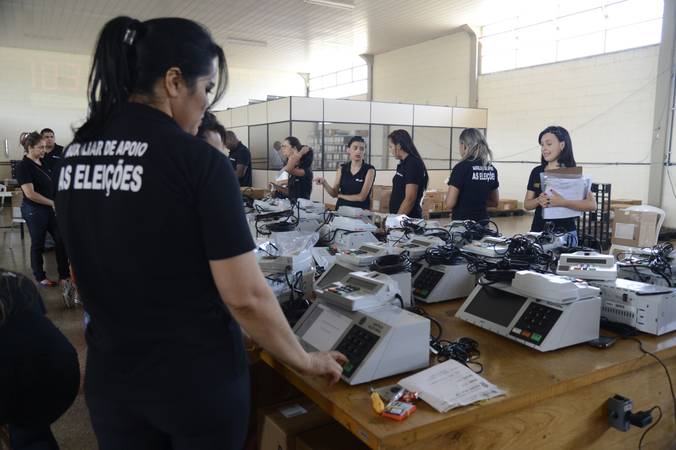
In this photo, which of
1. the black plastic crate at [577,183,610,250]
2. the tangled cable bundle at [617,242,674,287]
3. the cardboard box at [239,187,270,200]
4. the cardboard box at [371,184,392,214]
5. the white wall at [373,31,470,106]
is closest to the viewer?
the tangled cable bundle at [617,242,674,287]

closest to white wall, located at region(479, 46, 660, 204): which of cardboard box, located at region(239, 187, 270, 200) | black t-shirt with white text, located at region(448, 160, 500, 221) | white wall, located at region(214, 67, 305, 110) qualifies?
black t-shirt with white text, located at region(448, 160, 500, 221)

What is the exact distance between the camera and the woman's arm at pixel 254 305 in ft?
2.73

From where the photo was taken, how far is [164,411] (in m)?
0.87

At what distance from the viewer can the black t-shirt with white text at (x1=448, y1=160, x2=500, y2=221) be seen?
308cm

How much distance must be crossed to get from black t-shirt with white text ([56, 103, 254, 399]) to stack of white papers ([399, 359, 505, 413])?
0.41m

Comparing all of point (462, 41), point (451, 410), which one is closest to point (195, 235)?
point (451, 410)

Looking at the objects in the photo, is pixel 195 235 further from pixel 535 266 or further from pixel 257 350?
pixel 535 266

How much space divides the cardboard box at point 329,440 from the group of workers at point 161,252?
1.61ft

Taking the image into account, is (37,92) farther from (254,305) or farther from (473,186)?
(254,305)

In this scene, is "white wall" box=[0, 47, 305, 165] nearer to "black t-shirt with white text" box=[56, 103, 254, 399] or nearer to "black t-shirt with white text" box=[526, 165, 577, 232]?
"black t-shirt with white text" box=[526, 165, 577, 232]

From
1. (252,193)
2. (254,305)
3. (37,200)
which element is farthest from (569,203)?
(37,200)

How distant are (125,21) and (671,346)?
151 cm

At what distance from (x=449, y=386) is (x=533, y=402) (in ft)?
0.66

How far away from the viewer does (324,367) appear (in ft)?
3.47
